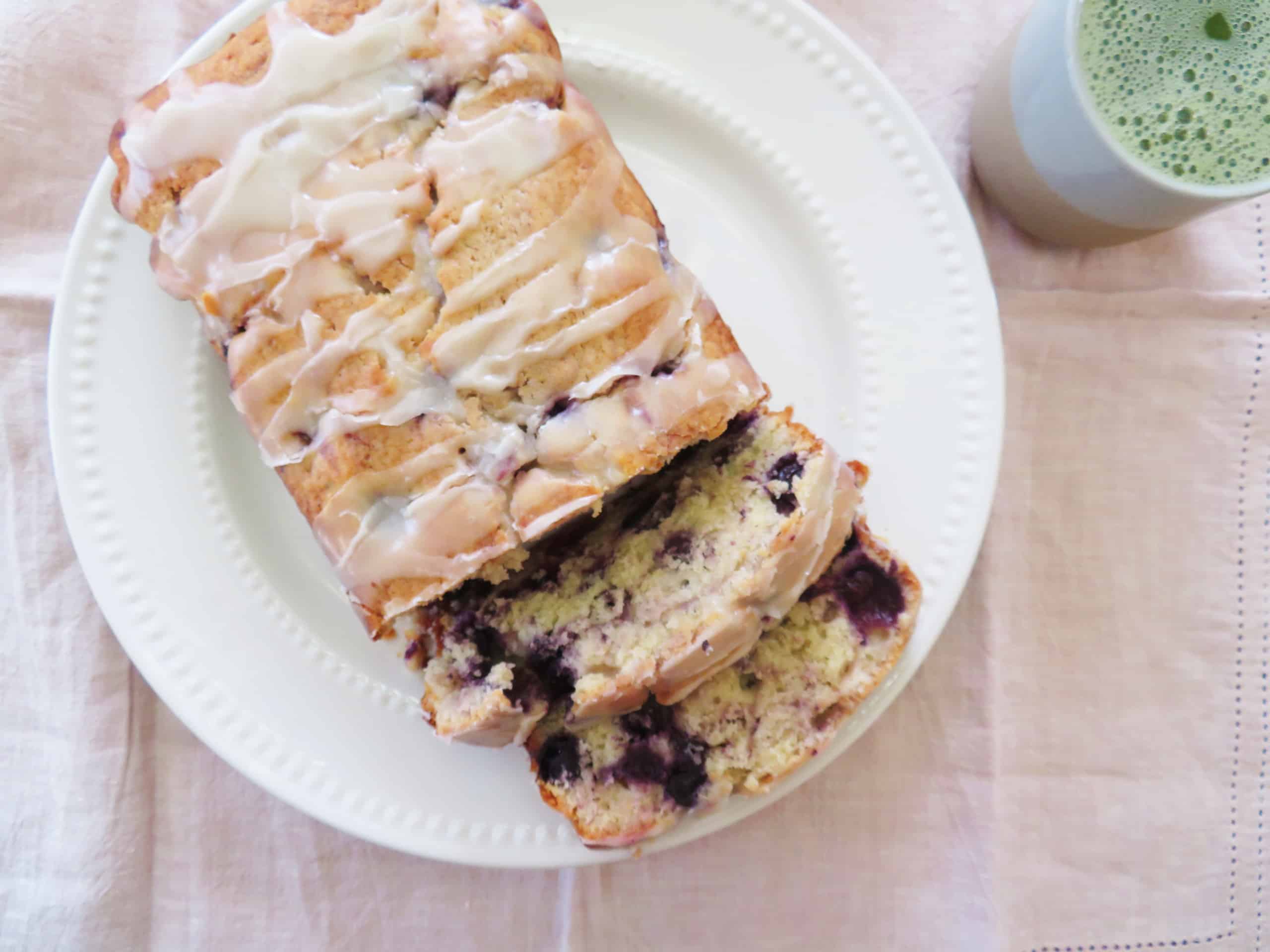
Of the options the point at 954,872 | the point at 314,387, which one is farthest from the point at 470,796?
the point at 954,872

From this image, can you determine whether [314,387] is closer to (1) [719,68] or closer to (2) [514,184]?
(2) [514,184]

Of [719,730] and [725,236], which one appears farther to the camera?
[725,236]

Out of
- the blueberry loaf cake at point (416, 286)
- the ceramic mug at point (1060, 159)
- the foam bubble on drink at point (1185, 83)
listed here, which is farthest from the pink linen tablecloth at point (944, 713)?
the blueberry loaf cake at point (416, 286)

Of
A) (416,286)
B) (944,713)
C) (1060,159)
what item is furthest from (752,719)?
(1060,159)

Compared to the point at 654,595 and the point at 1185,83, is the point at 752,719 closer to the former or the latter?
the point at 654,595

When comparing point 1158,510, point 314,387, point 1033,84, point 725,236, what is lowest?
point 1158,510

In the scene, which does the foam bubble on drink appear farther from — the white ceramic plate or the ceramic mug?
the white ceramic plate
